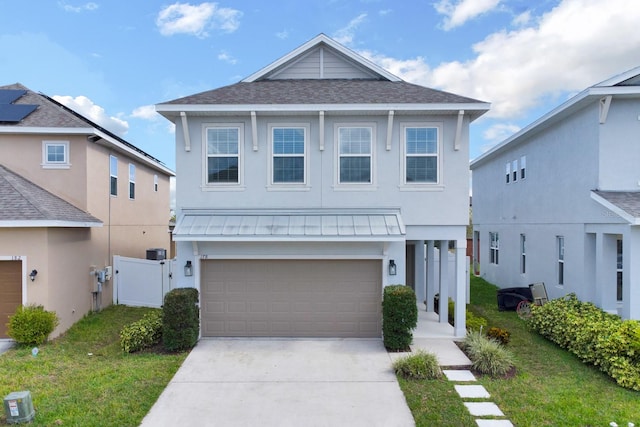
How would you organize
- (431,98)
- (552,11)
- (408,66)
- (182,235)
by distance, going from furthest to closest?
(408,66)
(552,11)
(431,98)
(182,235)

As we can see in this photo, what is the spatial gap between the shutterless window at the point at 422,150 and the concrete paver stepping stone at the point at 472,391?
4817mm

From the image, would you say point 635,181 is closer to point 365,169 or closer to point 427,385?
point 365,169

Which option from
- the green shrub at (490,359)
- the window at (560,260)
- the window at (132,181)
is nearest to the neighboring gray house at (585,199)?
the window at (560,260)

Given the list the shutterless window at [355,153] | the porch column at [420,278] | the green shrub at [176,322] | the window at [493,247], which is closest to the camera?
the green shrub at [176,322]

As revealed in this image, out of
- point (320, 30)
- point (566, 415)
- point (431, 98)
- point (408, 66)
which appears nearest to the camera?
point (566, 415)

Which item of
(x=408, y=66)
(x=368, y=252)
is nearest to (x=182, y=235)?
(x=368, y=252)

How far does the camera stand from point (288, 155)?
9617mm

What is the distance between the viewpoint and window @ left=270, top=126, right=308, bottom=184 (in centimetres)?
960

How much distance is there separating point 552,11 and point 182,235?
14078 millimetres

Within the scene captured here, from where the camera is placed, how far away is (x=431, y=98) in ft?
31.0

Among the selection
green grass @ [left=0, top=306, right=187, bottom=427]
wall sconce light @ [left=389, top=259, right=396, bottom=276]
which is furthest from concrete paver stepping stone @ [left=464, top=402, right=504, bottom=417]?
green grass @ [left=0, top=306, right=187, bottom=427]

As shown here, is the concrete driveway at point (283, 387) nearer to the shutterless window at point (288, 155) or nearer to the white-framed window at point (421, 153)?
the shutterless window at point (288, 155)

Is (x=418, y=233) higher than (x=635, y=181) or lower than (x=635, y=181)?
lower

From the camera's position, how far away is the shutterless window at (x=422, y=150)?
9539 millimetres
